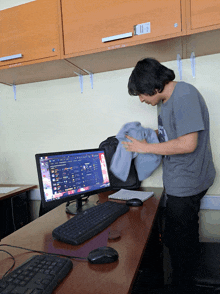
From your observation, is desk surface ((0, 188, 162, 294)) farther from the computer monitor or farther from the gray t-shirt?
the gray t-shirt

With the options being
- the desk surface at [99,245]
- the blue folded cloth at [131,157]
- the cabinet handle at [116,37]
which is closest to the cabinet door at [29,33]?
the cabinet handle at [116,37]

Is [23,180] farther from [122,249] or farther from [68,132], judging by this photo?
[122,249]

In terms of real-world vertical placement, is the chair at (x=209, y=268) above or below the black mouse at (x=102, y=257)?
below

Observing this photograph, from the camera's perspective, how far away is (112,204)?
116cm

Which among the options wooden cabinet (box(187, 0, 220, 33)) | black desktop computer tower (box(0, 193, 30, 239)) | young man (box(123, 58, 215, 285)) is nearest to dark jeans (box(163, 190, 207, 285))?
young man (box(123, 58, 215, 285))

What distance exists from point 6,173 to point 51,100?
0.83 m

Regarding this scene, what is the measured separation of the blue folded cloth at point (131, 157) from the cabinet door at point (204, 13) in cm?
69

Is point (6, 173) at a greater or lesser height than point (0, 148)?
lesser

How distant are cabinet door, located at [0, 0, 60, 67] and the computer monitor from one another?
740 millimetres

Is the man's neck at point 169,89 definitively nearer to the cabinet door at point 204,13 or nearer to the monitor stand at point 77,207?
the cabinet door at point 204,13

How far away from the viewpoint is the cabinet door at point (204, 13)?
3.88 feet

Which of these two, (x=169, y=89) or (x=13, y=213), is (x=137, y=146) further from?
(x=13, y=213)

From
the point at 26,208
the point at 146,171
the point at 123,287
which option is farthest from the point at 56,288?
the point at 26,208

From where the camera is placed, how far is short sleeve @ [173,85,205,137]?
1.11 metres
